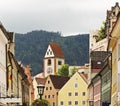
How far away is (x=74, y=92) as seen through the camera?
5999 inches

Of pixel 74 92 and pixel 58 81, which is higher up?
pixel 58 81

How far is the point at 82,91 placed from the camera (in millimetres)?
151250

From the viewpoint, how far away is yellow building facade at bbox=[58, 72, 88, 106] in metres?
149

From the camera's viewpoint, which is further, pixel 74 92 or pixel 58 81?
pixel 58 81

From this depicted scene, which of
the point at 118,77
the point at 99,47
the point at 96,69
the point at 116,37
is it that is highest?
the point at 99,47

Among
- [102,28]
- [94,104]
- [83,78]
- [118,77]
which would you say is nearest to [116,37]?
[118,77]

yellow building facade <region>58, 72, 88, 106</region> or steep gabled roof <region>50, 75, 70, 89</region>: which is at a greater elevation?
steep gabled roof <region>50, 75, 70, 89</region>

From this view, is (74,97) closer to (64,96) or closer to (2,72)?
(64,96)

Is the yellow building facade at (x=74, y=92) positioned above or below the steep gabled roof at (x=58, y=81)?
below

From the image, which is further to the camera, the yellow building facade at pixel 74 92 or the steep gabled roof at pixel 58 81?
the steep gabled roof at pixel 58 81

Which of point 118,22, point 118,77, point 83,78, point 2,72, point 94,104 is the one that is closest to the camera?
point 118,22

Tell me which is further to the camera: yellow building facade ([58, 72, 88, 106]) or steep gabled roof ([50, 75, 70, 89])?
steep gabled roof ([50, 75, 70, 89])

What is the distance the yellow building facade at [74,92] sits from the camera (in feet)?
488

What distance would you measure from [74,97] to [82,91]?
3.65 metres
